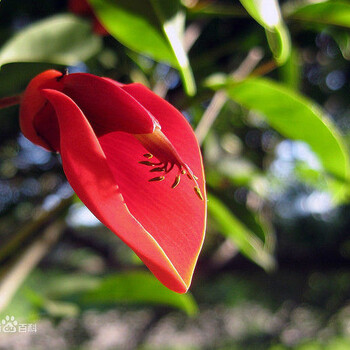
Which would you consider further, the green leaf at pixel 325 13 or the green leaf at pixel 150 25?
the green leaf at pixel 325 13

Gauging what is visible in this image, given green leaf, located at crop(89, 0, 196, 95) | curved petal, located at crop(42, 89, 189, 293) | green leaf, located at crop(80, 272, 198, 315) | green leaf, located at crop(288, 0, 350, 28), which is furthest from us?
green leaf, located at crop(80, 272, 198, 315)

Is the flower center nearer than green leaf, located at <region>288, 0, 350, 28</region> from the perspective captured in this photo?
Yes

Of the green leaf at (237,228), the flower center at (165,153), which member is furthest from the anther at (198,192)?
the green leaf at (237,228)

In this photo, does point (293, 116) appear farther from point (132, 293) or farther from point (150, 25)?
point (132, 293)

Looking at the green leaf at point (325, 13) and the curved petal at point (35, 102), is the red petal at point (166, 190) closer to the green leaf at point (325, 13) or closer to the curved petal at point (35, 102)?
the curved petal at point (35, 102)

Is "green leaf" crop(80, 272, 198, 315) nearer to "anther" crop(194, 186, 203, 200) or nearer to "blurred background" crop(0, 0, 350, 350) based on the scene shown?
"blurred background" crop(0, 0, 350, 350)

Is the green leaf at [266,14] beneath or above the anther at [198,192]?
above

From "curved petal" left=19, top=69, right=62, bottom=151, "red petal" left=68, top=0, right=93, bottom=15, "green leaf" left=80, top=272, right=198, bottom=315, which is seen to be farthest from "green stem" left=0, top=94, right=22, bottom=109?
"green leaf" left=80, top=272, right=198, bottom=315

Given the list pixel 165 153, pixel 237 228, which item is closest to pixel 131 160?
pixel 165 153
